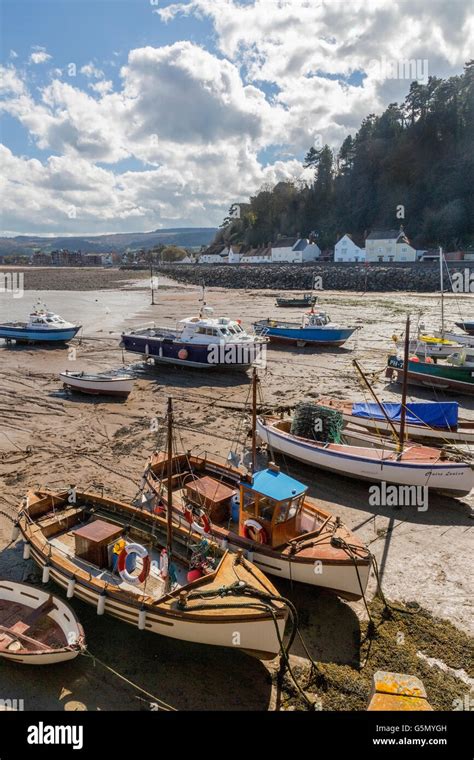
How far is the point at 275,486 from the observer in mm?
8875

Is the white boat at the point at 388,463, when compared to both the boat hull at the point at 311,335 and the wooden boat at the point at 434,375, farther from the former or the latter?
the boat hull at the point at 311,335

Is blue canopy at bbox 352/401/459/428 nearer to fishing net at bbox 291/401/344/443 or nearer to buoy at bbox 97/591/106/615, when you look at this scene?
fishing net at bbox 291/401/344/443

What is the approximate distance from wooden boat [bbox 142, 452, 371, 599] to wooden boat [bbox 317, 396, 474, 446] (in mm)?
5892

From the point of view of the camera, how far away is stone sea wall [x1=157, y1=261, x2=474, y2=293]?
57.9 meters

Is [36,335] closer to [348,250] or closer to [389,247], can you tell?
[389,247]

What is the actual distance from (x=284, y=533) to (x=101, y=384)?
43.4ft

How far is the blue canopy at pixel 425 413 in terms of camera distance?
14.5m

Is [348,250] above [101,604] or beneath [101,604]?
above

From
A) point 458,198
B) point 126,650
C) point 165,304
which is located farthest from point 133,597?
point 458,198

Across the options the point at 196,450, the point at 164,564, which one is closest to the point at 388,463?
the point at 196,450

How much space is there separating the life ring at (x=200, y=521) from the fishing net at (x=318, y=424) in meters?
5.25


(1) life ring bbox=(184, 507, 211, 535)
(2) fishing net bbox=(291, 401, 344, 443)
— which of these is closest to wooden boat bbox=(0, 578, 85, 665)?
(1) life ring bbox=(184, 507, 211, 535)

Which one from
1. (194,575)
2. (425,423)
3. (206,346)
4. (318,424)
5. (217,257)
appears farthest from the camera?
(217,257)

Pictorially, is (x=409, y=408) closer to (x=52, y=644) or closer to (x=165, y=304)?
(x=52, y=644)
